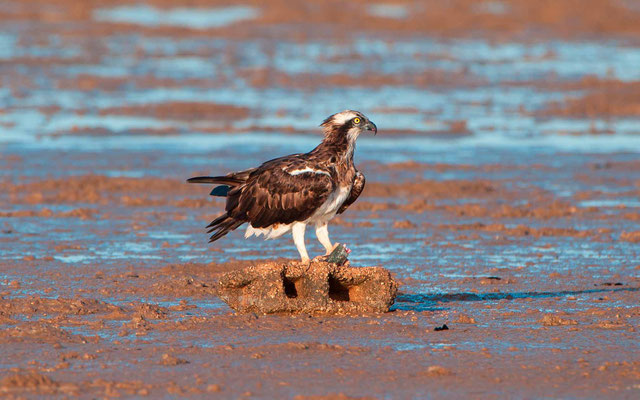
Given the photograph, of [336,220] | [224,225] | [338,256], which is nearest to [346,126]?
[338,256]

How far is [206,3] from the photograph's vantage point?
54000 mm

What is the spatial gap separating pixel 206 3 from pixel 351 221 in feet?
134

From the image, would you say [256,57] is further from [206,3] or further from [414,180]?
[206,3]

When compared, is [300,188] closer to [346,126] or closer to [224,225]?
[346,126]

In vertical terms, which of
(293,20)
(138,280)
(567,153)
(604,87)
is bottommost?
(138,280)

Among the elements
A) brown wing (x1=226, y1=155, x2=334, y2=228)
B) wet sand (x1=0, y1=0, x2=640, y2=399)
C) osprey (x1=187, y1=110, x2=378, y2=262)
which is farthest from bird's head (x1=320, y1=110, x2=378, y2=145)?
wet sand (x1=0, y1=0, x2=640, y2=399)

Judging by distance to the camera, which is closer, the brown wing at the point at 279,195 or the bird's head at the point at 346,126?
the brown wing at the point at 279,195

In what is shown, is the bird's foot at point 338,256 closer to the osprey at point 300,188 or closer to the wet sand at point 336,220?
the osprey at point 300,188

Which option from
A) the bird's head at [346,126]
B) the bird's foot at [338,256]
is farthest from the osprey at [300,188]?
the bird's foot at [338,256]

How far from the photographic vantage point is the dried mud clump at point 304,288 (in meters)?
9.40

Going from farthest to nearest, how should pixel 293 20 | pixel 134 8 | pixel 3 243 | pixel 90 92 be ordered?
pixel 134 8, pixel 293 20, pixel 90 92, pixel 3 243

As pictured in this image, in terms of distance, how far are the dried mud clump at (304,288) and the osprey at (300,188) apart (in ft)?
0.94

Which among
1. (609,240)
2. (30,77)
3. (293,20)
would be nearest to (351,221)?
(609,240)

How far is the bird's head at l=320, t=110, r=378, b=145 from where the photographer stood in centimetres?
1005
